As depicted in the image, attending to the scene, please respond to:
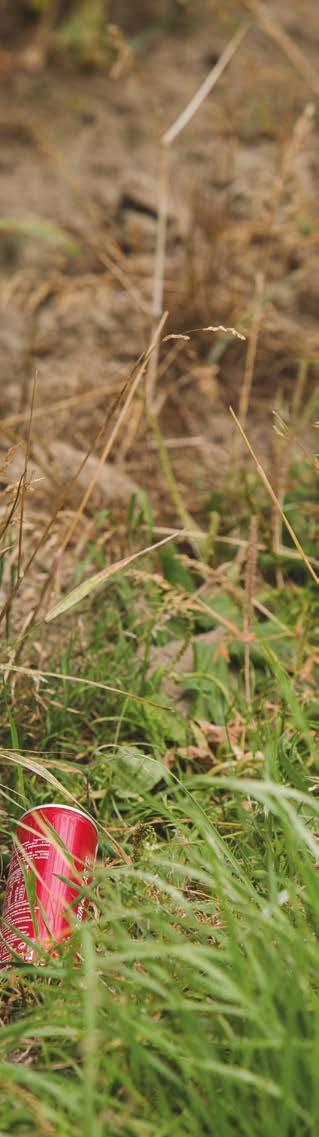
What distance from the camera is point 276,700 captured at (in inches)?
69.8

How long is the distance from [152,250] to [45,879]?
212cm

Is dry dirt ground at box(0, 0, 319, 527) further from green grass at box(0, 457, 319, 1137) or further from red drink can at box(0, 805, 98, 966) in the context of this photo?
red drink can at box(0, 805, 98, 966)

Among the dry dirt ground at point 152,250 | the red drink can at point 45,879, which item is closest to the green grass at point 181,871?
the red drink can at point 45,879

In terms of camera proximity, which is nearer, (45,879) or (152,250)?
(45,879)

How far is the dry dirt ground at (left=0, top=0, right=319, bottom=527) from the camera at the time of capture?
242 cm

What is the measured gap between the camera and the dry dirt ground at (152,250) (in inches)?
95.3

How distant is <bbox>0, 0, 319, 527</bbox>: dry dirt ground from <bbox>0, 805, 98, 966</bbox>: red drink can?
34.5 inches

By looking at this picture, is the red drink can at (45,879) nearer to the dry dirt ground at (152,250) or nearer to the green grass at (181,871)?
the green grass at (181,871)

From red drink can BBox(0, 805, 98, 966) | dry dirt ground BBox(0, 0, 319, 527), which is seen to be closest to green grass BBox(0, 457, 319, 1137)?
red drink can BBox(0, 805, 98, 966)

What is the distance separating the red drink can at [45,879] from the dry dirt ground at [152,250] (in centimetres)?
88

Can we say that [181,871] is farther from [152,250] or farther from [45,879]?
[152,250]

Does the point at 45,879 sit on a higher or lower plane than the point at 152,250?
lower

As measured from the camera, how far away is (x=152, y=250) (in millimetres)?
2920

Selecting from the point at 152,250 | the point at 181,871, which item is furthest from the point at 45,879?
the point at 152,250
